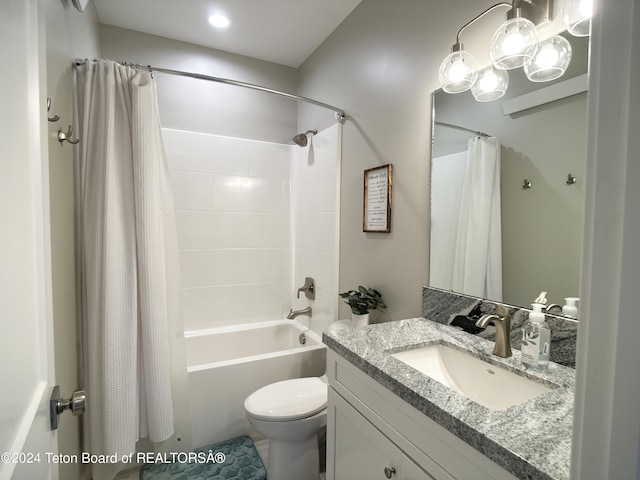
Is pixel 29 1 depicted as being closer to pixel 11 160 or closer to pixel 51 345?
pixel 11 160

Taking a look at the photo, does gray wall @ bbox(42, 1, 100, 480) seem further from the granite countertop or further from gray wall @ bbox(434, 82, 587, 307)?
gray wall @ bbox(434, 82, 587, 307)

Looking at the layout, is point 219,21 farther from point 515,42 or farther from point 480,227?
point 480,227

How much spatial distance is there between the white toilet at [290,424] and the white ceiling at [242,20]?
7.38 ft

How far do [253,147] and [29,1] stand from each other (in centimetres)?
195

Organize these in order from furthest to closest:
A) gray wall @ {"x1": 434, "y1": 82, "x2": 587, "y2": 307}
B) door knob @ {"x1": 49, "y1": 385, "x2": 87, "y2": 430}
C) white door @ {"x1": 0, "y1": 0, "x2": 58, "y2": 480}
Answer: gray wall @ {"x1": 434, "y1": 82, "x2": 587, "y2": 307}
door knob @ {"x1": 49, "y1": 385, "x2": 87, "y2": 430}
white door @ {"x1": 0, "y1": 0, "x2": 58, "y2": 480}

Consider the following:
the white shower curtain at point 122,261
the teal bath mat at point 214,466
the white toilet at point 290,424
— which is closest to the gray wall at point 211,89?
the white shower curtain at point 122,261

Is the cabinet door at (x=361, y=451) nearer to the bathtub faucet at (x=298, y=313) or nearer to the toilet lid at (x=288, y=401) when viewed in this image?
the toilet lid at (x=288, y=401)

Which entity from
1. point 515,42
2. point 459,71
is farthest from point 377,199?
point 515,42

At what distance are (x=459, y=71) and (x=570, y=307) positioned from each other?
0.91 metres

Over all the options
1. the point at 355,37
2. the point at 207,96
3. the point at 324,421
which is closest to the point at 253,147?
the point at 207,96

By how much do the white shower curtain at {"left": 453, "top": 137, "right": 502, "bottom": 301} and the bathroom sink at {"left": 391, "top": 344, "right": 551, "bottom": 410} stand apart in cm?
27

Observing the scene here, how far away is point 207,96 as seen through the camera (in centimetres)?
241

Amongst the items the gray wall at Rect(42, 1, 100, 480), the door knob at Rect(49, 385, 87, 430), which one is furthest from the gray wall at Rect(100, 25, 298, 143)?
the door knob at Rect(49, 385, 87, 430)

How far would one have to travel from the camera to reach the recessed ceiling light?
1992 mm
